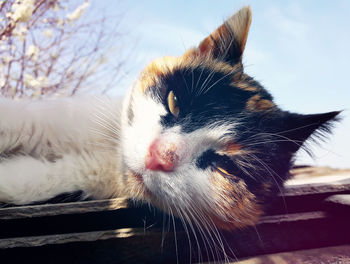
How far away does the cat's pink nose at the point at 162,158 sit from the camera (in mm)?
709

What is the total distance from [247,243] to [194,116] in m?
0.36

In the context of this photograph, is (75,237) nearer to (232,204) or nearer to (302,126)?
(232,204)

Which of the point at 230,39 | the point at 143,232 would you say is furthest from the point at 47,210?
the point at 230,39

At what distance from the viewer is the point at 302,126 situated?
93 centimetres

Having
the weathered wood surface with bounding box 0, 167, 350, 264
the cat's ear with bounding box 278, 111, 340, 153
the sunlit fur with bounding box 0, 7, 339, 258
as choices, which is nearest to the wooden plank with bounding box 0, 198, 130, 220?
the weathered wood surface with bounding box 0, 167, 350, 264

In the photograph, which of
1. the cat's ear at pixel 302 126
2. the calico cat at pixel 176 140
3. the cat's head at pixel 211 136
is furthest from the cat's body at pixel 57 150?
the cat's ear at pixel 302 126

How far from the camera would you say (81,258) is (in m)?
0.68

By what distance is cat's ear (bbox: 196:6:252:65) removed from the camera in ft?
3.21

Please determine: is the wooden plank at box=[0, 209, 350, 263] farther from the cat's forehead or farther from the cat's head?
the cat's forehead

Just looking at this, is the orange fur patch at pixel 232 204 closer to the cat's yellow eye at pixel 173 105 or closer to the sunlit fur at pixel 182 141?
the sunlit fur at pixel 182 141

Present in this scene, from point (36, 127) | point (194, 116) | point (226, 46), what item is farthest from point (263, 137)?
point (36, 127)

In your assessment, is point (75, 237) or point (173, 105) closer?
point (75, 237)

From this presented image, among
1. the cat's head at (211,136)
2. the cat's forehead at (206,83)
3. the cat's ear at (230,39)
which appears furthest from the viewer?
the cat's ear at (230,39)

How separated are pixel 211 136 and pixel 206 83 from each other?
176 millimetres
